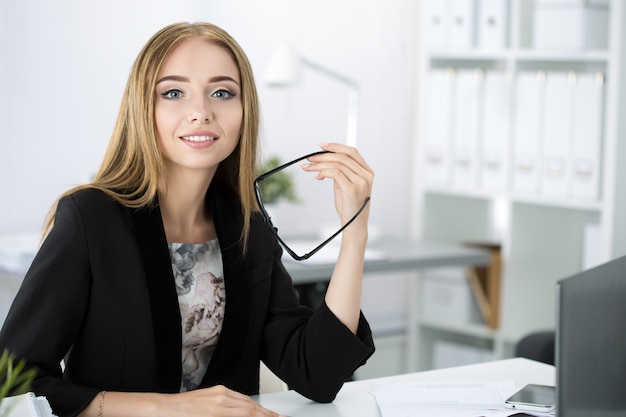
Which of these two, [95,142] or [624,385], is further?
[95,142]

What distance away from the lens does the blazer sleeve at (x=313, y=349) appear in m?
1.58

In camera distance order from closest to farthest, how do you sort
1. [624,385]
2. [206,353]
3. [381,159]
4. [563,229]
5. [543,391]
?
[624,385] < [543,391] < [206,353] < [563,229] < [381,159]

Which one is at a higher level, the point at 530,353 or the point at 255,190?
the point at 255,190

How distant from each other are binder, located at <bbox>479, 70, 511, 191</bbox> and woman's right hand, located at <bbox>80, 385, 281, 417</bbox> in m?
2.22

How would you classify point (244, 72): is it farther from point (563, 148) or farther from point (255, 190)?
point (563, 148)

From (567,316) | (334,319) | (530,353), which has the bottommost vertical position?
(530,353)

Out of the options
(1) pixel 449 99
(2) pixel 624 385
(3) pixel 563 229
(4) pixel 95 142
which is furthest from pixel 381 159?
(2) pixel 624 385

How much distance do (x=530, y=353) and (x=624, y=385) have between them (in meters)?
1.47

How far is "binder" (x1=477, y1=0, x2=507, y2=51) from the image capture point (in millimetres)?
3492

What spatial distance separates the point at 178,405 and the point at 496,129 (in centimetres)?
232

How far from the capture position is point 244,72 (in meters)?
1.73

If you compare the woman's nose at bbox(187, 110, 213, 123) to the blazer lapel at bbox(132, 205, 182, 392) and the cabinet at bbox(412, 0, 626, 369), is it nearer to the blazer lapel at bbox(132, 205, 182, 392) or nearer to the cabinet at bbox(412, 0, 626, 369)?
the blazer lapel at bbox(132, 205, 182, 392)

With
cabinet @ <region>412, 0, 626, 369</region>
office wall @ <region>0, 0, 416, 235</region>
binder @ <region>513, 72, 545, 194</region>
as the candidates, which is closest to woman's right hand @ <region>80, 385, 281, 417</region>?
office wall @ <region>0, 0, 416, 235</region>

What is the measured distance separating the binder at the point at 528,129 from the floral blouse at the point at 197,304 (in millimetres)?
1893
